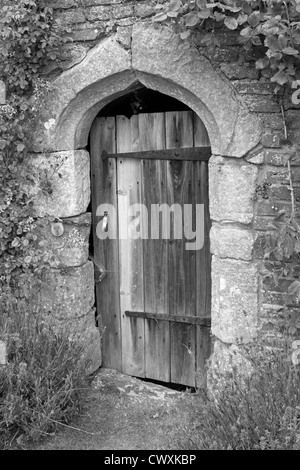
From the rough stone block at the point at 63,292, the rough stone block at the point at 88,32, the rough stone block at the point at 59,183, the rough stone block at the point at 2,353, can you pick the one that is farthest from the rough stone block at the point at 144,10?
the rough stone block at the point at 2,353

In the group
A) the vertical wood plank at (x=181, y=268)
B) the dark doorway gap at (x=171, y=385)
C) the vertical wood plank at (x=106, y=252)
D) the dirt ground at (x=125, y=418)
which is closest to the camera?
the dirt ground at (x=125, y=418)

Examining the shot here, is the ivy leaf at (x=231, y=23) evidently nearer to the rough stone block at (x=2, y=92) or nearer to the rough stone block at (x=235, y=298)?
the rough stone block at (x=235, y=298)

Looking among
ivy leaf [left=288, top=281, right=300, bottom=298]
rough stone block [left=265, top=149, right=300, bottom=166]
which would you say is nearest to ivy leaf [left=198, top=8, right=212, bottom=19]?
rough stone block [left=265, top=149, right=300, bottom=166]

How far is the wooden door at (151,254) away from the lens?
454 centimetres

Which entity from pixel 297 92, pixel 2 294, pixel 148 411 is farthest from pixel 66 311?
pixel 297 92

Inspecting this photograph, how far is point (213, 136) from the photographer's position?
4.10 metres

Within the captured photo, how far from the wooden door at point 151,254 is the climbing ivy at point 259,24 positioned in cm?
77

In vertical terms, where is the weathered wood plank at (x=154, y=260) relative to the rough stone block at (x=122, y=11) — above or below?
below

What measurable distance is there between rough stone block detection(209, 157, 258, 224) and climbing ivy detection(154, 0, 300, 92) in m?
0.58

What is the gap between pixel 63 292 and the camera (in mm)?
4629

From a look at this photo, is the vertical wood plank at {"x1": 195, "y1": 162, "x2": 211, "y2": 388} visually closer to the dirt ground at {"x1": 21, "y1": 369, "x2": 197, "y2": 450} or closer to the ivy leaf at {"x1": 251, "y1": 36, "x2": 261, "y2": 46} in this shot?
the dirt ground at {"x1": 21, "y1": 369, "x2": 197, "y2": 450}

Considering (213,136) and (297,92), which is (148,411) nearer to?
(213,136)

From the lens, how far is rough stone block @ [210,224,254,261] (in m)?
4.08

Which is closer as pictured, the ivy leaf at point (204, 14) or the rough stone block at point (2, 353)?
the ivy leaf at point (204, 14)
